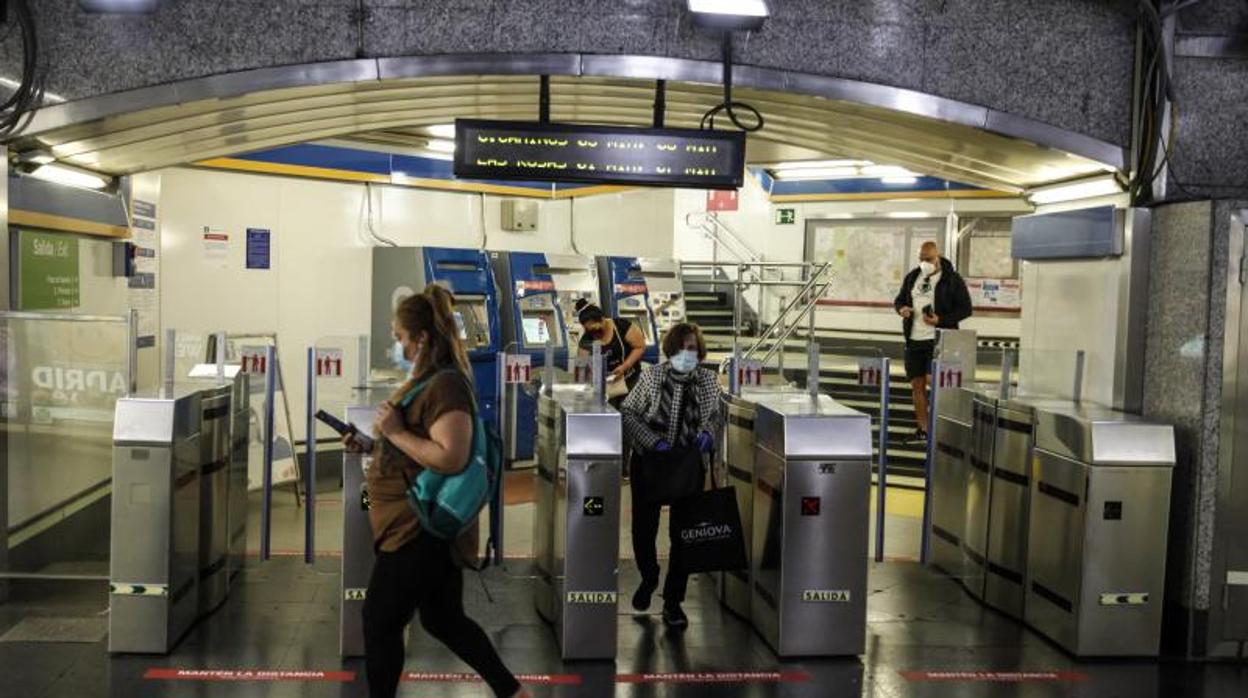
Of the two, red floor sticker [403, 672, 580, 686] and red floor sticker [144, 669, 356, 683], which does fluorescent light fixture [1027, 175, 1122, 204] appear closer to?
red floor sticker [403, 672, 580, 686]

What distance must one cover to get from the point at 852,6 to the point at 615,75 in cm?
120

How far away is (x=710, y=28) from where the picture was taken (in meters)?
5.66

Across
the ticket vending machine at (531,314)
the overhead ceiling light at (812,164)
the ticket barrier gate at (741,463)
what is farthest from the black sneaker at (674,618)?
the overhead ceiling light at (812,164)

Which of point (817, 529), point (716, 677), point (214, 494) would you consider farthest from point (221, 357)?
point (817, 529)

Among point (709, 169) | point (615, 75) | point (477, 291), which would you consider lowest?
point (477, 291)

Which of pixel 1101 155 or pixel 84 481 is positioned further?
pixel 84 481

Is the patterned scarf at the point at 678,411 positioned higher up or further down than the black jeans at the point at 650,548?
higher up

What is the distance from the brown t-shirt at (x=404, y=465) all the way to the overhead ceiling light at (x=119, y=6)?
8.90 feet

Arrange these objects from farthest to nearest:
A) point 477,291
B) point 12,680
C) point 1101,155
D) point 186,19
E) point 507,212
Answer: point 507,212 → point 477,291 → point 1101,155 → point 186,19 → point 12,680

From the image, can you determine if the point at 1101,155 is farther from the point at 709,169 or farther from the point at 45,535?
the point at 45,535

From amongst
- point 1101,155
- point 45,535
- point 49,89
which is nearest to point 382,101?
point 49,89

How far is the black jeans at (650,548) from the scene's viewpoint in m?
5.90

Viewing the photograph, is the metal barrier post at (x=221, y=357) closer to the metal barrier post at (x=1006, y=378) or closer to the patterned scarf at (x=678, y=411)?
the patterned scarf at (x=678, y=411)

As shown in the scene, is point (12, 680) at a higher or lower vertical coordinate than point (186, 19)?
lower
